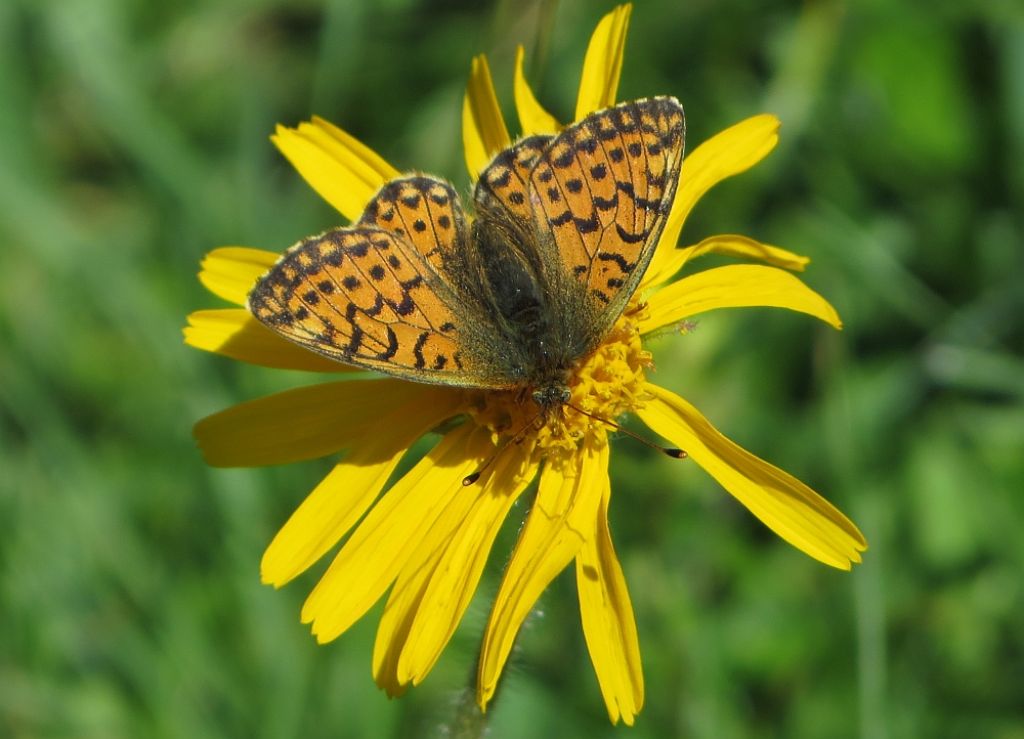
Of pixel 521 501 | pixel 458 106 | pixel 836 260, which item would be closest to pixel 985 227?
pixel 836 260

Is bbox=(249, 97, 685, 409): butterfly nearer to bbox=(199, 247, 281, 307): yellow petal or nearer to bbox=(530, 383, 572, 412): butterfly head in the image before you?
bbox=(530, 383, 572, 412): butterfly head

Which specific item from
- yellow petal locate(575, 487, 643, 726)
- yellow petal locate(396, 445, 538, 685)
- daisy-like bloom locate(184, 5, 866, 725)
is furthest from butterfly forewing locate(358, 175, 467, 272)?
yellow petal locate(575, 487, 643, 726)

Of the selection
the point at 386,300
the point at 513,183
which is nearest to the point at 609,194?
the point at 513,183

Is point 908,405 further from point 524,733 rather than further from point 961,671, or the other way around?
point 524,733

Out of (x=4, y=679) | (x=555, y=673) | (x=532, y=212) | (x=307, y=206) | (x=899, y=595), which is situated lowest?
(x=899, y=595)

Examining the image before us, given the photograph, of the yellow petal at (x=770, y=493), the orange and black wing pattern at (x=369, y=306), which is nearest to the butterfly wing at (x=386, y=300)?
the orange and black wing pattern at (x=369, y=306)
